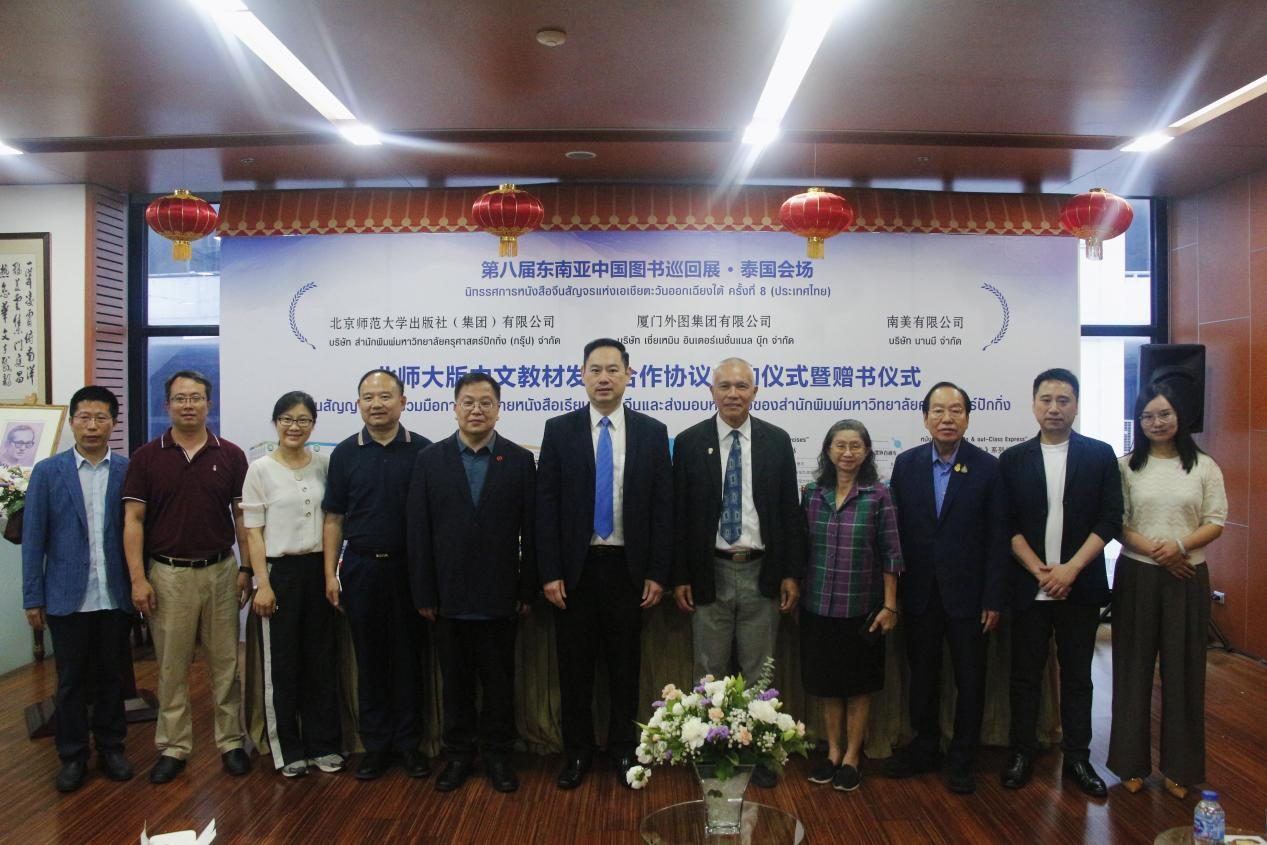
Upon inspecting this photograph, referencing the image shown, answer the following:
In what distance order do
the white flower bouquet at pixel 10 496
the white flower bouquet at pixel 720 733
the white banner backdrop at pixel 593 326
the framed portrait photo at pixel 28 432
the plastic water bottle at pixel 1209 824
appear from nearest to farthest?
the plastic water bottle at pixel 1209 824, the white flower bouquet at pixel 720 733, the white flower bouquet at pixel 10 496, the framed portrait photo at pixel 28 432, the white banner backdrop at pixel 593 326

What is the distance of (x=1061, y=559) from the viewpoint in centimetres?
307

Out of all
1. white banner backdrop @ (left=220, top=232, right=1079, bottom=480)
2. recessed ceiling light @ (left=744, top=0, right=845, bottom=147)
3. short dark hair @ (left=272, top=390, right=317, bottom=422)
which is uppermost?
recessed ceiling light @ (left=744, top=0, right=845, bottom=147)

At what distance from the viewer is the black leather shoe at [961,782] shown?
306cm

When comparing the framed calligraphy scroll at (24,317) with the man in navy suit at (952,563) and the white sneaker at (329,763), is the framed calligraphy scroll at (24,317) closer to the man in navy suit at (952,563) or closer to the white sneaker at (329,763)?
the white sneaker at (329,763)

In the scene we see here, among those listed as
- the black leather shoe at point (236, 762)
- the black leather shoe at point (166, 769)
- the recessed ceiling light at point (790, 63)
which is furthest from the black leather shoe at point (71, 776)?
the recessed ceiling light at point (790, 63)

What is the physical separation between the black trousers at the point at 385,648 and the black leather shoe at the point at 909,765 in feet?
5.82

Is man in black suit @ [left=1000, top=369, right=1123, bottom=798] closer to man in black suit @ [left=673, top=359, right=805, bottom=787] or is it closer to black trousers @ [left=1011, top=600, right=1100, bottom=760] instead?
black trousers @ [left=1011, top=600, right=1100, bottom=760]

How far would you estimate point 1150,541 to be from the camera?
2998mm

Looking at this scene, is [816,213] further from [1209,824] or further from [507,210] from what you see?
[1209,824]

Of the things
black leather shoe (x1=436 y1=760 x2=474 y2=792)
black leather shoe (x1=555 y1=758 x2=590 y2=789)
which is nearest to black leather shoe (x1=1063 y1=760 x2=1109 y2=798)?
black leather shoe (x1=555 y1=758 x2=590 y2=789)

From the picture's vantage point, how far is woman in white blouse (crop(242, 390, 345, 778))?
3.17 metres

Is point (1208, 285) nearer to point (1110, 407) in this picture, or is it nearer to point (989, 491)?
point (1110, 407)

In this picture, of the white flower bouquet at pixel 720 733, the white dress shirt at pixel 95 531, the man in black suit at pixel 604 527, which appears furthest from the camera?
the white dress shirt at pixel 95 531

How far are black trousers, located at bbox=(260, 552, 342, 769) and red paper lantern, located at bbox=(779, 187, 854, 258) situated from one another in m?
2.68
